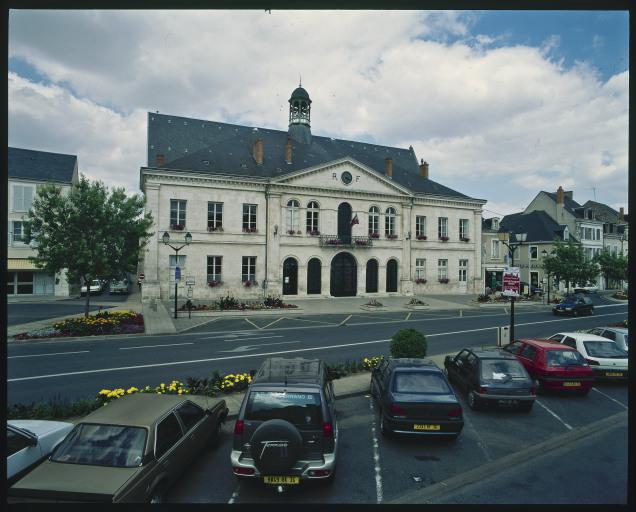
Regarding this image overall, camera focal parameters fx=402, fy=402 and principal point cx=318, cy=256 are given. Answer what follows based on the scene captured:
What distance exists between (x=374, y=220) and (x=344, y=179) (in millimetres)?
5516

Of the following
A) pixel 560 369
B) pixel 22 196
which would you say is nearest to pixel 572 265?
pixel 560 369

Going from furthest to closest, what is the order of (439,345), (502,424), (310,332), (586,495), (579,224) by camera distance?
(579,224)
(310,332)
(439,345)
(502,424)
(586,495)

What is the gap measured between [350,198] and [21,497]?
3743cm

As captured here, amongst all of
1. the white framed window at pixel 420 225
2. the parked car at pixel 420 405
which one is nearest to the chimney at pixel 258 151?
the white framed window at pixel 420 225

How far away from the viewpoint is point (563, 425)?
10.1 m

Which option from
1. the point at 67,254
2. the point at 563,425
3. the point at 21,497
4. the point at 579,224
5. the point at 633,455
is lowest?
the point at 563,425

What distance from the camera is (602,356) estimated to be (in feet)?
45.0

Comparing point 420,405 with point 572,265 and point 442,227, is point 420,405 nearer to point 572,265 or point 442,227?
point 572,265

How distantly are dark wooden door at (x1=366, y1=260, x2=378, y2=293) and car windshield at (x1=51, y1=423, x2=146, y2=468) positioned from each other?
1452 inches

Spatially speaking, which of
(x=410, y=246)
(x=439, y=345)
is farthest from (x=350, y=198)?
(x=439, y=345)

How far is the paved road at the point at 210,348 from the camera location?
43.9 ft

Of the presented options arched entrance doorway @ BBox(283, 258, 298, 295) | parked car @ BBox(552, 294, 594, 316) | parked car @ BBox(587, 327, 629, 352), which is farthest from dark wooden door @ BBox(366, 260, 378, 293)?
parked car @ BBox(587, 327, 629, 352)

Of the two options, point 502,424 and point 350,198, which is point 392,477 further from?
point 350,198

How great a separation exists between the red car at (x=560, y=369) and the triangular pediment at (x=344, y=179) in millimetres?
28790
